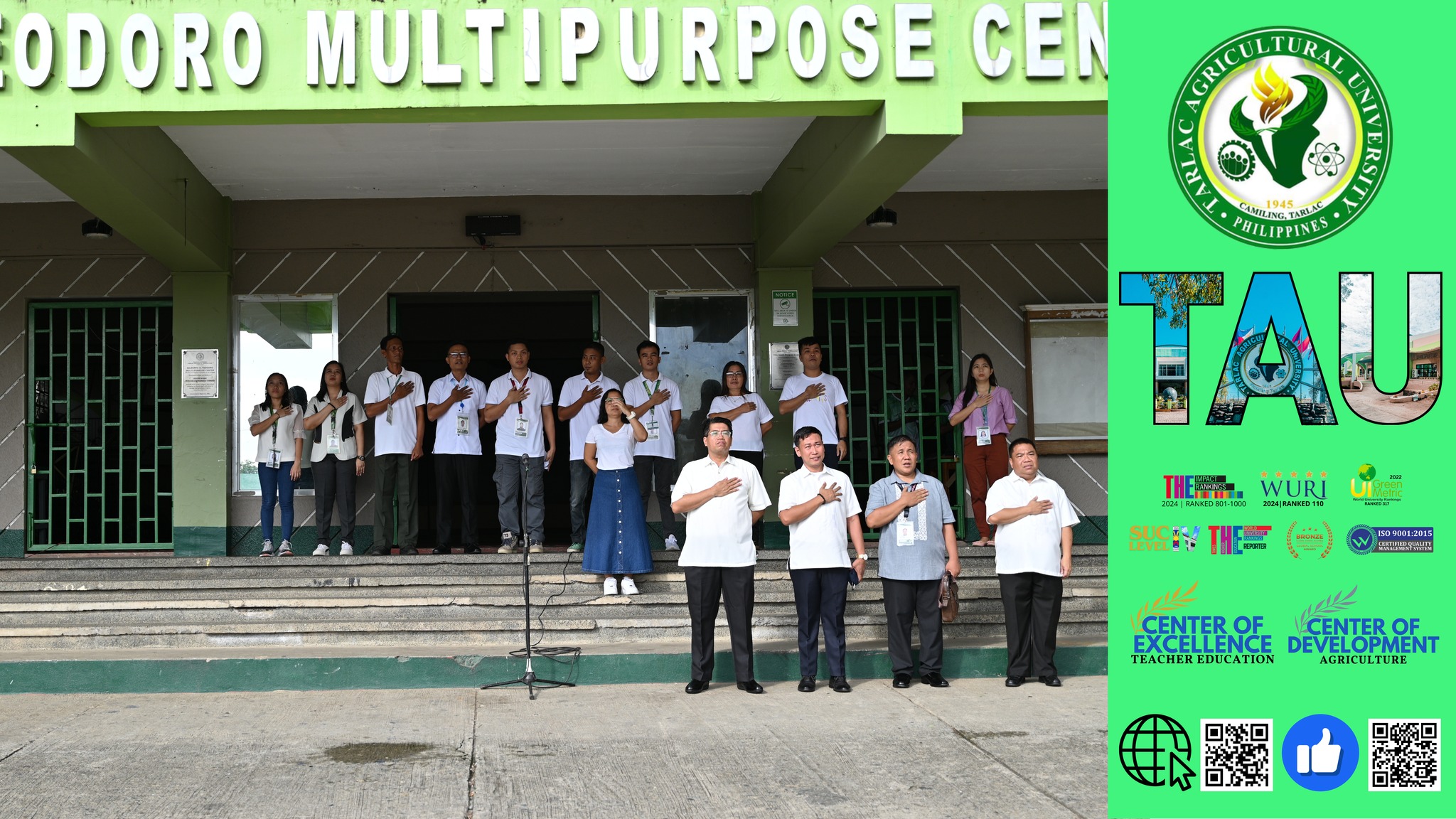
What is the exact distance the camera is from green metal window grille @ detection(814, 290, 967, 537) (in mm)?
11031

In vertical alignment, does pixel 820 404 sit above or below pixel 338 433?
above

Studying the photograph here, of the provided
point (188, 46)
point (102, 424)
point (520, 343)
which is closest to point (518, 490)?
point (520, 343)

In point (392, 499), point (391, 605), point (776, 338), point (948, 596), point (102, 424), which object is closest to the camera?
point (948, 596)

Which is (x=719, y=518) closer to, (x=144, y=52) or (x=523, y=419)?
(x=523, y=419)

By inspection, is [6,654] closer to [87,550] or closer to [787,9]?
[87,550]

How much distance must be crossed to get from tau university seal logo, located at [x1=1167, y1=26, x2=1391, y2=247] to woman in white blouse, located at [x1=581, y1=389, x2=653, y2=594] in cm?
613

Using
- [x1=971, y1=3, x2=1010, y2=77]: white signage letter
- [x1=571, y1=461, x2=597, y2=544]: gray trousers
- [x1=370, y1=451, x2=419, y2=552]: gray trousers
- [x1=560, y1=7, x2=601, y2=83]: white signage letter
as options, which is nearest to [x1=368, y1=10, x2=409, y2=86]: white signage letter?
[x1=560, y1=7, x2=601, y2=83]: white signage letter

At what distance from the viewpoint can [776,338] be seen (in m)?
10.7

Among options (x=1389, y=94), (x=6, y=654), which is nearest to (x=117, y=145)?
(x=6, y=654)

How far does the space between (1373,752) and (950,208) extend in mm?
8701

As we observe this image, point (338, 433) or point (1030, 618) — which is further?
point (338, 433)

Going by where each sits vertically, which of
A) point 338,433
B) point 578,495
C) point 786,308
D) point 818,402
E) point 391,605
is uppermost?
point 786,308

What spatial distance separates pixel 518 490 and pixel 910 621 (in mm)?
3650

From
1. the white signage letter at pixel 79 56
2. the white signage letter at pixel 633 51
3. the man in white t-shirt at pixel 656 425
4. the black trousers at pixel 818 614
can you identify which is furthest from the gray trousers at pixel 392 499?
the white signage letter at pixel 633 51
